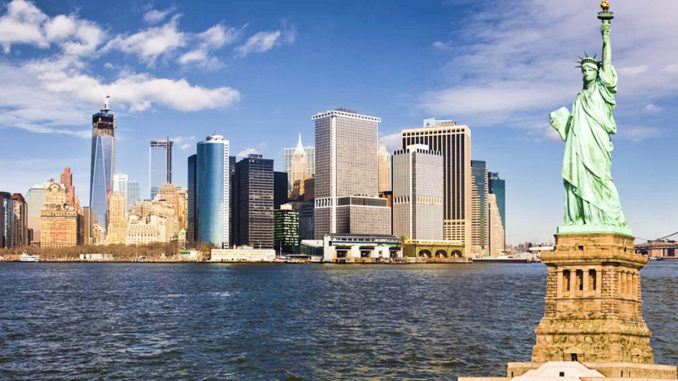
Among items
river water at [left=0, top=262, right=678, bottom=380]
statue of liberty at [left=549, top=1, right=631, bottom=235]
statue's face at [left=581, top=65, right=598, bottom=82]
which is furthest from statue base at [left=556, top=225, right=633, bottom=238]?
river water at [left=0, top=262, right=678, bottom=380]

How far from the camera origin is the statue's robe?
33188 millimetres

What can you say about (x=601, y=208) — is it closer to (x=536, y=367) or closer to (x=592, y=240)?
(x=592, y=240)

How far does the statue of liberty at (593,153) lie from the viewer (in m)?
33.2

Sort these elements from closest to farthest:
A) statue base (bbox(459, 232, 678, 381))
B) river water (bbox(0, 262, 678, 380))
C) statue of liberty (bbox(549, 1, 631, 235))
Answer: statue base (bbox(459, 232, 678, 381)), statue of liberty (bbox(549, 1, 631, 235)), river water (bbox(0, 262, 678, 380))

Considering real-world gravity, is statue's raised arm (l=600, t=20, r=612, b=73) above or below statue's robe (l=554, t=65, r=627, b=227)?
above

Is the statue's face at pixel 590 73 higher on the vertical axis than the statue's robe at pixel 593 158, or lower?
higher

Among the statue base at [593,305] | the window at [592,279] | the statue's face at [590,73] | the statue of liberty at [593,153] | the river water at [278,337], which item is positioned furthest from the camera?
the river water at [278,337]

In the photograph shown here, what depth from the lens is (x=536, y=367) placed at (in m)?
29.8

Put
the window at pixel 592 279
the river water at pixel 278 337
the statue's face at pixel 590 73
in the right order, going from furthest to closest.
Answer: the river water at pixel 278 337 → the statue's face at pixel 590 73 → the window at pixel 592 279

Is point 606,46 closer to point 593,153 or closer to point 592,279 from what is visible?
point 593,153

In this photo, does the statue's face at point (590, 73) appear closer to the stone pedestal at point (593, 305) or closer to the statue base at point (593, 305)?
the statue base at point (593, 305)

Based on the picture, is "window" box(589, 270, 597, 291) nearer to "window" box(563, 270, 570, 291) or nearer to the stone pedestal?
the stone pedestal

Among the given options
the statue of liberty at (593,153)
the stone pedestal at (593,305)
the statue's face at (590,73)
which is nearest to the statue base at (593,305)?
the stone pedestal at (593,305)

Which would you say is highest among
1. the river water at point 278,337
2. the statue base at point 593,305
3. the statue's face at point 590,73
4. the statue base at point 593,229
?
the statue's face at point 590,73
